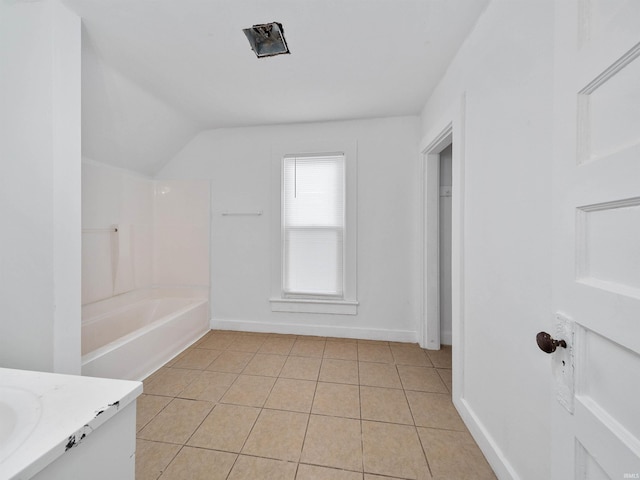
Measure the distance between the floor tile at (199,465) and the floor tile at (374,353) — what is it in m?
1.35

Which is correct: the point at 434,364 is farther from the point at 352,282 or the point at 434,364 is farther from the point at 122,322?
the point at 122,322

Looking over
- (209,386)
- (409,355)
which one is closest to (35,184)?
(209,386)

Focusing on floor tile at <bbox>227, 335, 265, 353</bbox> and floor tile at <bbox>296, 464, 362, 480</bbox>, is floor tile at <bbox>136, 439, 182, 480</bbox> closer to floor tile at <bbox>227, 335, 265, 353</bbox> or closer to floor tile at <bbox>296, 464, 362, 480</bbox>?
floor tile at <bbox>296, 464, 362, 480</bbox>

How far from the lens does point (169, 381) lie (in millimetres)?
2004

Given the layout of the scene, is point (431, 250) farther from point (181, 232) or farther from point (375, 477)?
point (181, 232)

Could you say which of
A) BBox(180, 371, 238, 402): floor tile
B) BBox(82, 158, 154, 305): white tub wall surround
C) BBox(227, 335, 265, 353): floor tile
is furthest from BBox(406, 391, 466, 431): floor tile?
BBox(82, 158, 154, 305): white tub wall surround

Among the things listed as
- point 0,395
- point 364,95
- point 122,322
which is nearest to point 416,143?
point 364,95

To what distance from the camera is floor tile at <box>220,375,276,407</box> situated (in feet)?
5.84

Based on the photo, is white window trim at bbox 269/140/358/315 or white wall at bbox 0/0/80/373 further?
white window trim at bbox 269/140/358/315

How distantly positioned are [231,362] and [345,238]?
1.59 meters

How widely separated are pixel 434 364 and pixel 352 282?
1.05 metres

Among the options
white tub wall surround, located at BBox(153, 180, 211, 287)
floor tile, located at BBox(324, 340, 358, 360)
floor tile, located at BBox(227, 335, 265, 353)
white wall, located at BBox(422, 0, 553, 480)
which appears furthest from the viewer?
white tub wall surround, located at BBox(153, 180, 211, 287)

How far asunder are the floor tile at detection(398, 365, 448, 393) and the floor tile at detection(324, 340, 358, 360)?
45cm

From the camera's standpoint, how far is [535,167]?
99cm
